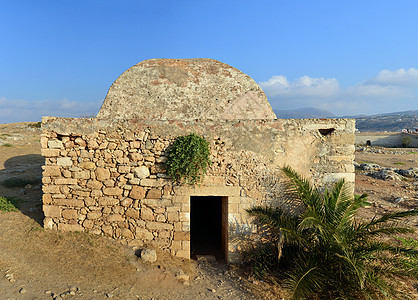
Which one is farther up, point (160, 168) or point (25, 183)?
point (160, 168)

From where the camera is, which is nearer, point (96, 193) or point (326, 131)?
point (96, 193)

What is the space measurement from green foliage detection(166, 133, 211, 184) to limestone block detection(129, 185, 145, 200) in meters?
0.70

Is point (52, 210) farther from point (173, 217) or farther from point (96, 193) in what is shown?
point (173, 217)

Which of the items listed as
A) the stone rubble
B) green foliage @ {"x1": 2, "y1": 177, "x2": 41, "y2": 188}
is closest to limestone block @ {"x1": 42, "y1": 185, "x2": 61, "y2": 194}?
green foliage @ {"x1": 2, "y1": 177, "x2": 41, "y2": 188}

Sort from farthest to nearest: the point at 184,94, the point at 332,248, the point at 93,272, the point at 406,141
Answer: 1. the point at 406,141
2. the point at 184,94
3. the point at 93,272
4. the point at 332,248

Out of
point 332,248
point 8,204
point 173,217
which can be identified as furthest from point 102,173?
point 332,248

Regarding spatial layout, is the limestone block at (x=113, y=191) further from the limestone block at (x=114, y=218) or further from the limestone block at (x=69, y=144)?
the limestone block at (x=69, y=144)

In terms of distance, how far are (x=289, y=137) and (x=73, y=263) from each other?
484 centimetres

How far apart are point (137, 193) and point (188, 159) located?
133 cm

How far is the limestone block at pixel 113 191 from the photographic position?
577 cm

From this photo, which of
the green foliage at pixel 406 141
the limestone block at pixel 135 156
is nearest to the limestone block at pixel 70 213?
the limestone block at pixel 135 156

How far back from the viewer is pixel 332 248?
4.70 meters

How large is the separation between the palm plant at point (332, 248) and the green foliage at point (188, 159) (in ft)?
4.45

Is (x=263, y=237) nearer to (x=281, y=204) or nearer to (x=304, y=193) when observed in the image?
(x=281, y=204)
